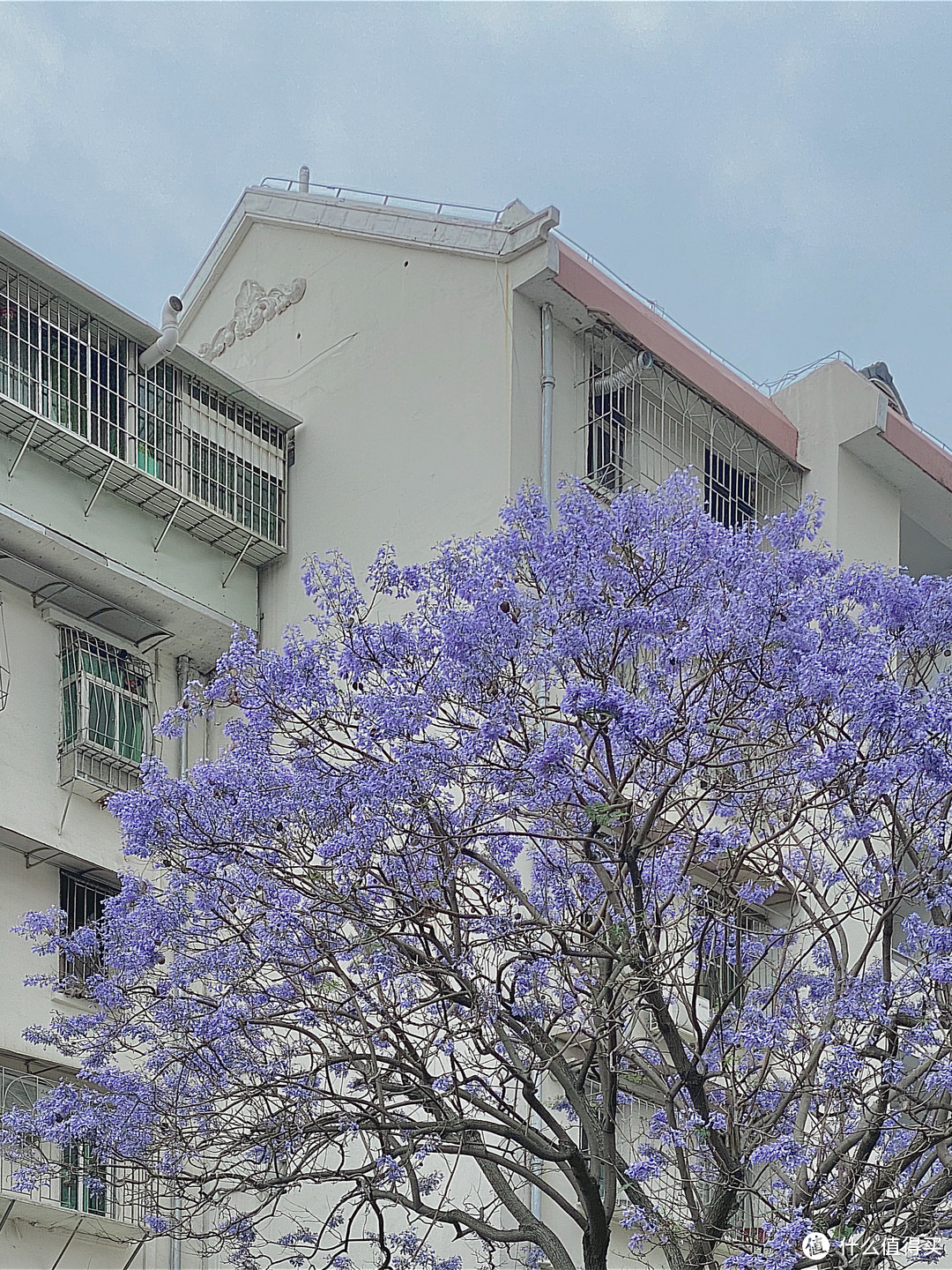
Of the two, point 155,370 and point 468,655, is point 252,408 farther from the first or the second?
point 468,655

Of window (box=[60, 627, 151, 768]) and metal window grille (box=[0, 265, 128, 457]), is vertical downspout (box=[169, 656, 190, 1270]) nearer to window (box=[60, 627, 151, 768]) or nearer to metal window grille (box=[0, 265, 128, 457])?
window (box=[60, 627, 151, 768])

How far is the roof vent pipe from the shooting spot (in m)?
15.3

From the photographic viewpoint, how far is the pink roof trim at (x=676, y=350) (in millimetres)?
15508

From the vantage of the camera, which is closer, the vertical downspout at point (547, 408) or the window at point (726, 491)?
the vertical downspout at point (547, 408)

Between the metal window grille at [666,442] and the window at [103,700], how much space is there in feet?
13.5

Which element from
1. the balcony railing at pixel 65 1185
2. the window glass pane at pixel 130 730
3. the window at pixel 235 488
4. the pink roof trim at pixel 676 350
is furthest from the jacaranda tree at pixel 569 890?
the window at pixel 235 488

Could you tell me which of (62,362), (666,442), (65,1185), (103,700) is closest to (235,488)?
(62,362)

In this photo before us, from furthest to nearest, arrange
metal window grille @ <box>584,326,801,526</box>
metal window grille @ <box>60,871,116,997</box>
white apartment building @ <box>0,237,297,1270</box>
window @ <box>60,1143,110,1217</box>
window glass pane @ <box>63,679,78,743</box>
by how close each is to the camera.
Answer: metal window grille @ <box>584,326,801,526</box>
window glass pane @ <box>63,679,78,743</box>
metal window grille @ <box>60,871,116,997</box>
white apartment building @ <box>0,237,297,1270</box>
window @ <box>60,1143,110,1217</box>

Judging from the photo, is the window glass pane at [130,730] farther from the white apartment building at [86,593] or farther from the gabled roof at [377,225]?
the gabled roof at [377,225]

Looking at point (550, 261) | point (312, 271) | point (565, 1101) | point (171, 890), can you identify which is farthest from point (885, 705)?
point (312, 271)

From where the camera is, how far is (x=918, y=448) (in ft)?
59.8

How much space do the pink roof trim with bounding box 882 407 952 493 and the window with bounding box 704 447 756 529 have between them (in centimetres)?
142

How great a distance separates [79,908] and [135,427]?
12.6ft

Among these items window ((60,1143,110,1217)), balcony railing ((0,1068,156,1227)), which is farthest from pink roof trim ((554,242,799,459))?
window ((60,1143,110,1217))
